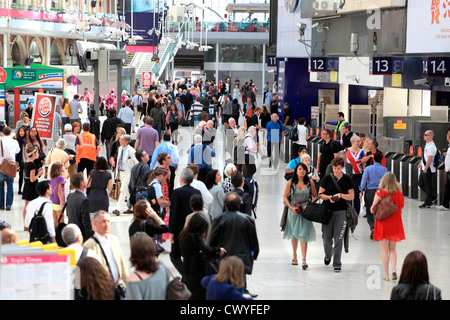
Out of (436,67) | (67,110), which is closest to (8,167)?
(436,67)

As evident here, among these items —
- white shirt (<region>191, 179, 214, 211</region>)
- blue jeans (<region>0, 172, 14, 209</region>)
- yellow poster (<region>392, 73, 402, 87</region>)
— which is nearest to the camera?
white shirt (<region>191, 179, 214, 211</region>)

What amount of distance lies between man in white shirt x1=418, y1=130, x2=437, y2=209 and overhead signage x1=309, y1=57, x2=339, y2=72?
9.63 m

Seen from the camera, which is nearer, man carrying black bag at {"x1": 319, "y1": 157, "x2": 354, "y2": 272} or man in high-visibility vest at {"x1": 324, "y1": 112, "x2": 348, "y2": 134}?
man carrying black bag at {"x1": 319, "y1": 157, "x2": 354, "y2": 272}

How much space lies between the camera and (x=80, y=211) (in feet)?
32.3

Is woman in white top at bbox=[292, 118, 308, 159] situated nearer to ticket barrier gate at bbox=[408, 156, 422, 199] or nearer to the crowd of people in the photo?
the crowd of people

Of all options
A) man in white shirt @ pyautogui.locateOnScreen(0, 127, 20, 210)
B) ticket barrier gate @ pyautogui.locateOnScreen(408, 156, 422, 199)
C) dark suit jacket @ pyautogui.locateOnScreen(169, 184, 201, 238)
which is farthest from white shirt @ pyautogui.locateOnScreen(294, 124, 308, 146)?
dark suit jacket @ pyautogui.locateOnScreen(169, 184, 201, 238)

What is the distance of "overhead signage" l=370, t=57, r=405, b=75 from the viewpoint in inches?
813

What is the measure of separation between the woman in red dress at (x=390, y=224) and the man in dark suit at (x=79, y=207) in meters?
3.68

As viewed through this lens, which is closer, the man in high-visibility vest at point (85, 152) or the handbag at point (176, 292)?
the handbag at point (176, 292)

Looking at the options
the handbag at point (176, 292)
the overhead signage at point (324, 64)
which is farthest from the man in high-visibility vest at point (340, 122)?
the handbag at point (176, 292)

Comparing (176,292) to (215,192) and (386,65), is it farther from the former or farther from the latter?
(386,65)

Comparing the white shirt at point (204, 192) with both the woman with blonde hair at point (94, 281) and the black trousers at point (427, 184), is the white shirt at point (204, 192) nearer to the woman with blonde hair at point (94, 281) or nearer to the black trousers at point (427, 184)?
the woman with blonde hair at point (94, 281)

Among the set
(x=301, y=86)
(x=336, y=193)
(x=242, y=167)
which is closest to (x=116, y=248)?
(x=336, y=193)

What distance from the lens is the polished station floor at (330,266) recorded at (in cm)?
1042
